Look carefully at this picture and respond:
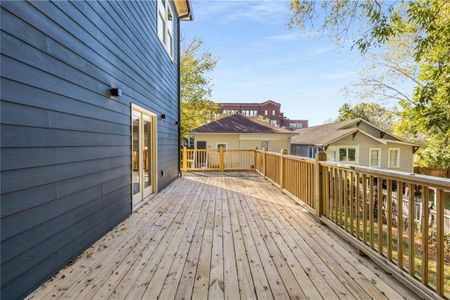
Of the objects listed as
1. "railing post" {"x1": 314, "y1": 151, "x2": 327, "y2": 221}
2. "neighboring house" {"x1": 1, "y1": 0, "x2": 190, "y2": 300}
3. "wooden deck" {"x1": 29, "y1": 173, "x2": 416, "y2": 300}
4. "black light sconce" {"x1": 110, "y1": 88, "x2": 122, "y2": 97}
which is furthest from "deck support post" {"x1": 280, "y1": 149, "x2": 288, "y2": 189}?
"black light sconce" {"x1": 110, "y1": 88, "x2": 122, "y2": 97}

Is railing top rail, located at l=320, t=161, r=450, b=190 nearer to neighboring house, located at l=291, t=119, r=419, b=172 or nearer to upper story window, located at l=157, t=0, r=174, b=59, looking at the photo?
upper story window, located at l=157, t=0, r=174, b=59

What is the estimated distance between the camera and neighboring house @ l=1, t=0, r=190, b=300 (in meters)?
1.74

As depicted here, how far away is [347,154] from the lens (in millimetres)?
15570

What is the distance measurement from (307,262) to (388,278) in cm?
65

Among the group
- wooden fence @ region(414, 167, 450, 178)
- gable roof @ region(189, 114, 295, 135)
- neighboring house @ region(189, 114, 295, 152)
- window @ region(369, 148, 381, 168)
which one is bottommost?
wooden fence @ region(414, 167, 450, 178)

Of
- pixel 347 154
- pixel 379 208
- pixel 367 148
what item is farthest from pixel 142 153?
pixel 367 148

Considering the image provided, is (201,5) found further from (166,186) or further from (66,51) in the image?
(66,51)

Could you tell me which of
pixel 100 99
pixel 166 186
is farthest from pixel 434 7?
pixel 166 186

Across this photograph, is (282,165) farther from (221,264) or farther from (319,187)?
(221,264)

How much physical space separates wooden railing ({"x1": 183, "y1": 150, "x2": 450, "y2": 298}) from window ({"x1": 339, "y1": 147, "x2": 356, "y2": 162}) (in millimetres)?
9180

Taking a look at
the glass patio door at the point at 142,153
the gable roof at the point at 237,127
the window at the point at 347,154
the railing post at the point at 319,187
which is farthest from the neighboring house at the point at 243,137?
the railing post at the point at 319,187

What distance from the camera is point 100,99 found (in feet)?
10.2

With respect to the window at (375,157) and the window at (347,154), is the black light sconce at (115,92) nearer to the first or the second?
the window at (347,154)

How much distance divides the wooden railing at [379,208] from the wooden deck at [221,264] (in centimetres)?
15
